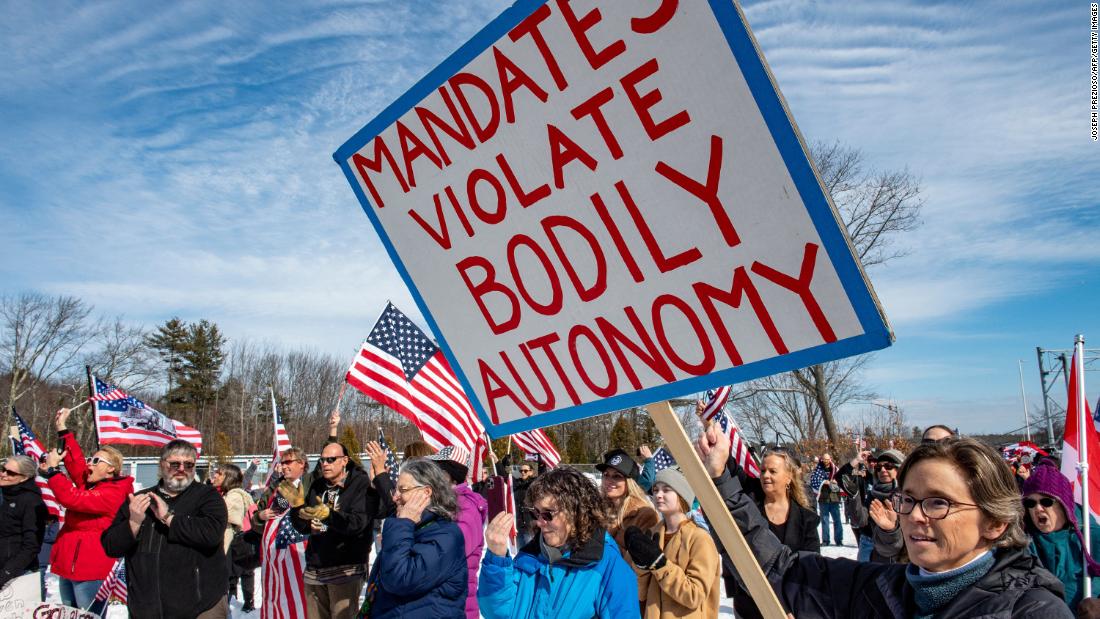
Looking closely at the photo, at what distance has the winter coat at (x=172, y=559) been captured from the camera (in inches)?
184

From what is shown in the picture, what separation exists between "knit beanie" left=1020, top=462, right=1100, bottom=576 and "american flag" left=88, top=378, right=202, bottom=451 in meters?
9.13

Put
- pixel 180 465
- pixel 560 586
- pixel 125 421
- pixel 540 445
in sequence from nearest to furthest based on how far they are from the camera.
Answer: pixel 560 586 → pixel 180 465 → pixel 125 421 → pixel 540 445

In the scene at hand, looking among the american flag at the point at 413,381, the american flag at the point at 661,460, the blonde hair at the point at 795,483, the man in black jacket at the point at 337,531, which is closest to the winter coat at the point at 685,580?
the blonde hair at the point at 795,483

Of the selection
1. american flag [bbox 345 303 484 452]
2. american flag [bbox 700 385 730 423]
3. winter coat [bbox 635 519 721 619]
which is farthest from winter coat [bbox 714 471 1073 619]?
american flag [bbox 345 303 484 452]

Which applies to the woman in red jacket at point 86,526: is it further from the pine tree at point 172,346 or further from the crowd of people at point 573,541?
the pine tree at point 172,346

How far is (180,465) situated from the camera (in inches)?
196

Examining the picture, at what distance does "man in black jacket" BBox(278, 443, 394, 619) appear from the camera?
5562 millimetres

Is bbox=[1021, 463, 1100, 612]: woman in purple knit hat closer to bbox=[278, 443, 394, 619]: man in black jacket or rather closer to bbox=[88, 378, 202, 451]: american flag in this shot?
bbox=[278, 443, 394, 619]: man in black jacket

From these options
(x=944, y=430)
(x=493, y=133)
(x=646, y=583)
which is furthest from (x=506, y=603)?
(x=944, y=430)

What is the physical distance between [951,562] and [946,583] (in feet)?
0.20

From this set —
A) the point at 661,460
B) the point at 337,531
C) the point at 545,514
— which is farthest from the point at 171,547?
the point at 661,460

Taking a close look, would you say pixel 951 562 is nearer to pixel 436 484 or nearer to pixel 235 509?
pixel 436 484

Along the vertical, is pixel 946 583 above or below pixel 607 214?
below

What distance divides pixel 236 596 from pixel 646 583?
7662 mm
